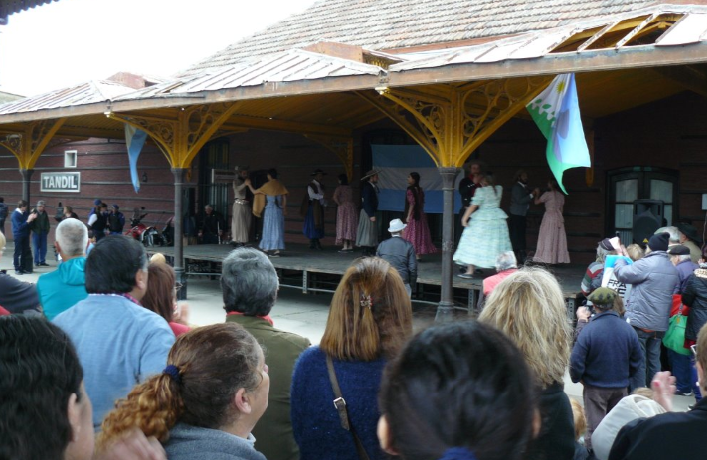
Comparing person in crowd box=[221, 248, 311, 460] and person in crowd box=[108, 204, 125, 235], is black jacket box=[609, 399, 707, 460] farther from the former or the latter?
person in crowd box=[108, 204, 125, 235]

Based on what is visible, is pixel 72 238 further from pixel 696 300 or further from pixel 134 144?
pixel 134 144

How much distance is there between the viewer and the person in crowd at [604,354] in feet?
15.3

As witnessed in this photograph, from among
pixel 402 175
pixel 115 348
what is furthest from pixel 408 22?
pixel 115 348

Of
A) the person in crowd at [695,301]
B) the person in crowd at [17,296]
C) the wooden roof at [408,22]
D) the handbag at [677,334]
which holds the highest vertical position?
the wooden roof at [408,22]

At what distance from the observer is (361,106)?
12.7 metres

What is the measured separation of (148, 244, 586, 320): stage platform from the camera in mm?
9156

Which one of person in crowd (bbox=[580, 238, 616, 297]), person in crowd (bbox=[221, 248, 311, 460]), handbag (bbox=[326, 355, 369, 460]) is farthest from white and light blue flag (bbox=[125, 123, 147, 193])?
handbag (bbox=[326, 355, 369, 460])

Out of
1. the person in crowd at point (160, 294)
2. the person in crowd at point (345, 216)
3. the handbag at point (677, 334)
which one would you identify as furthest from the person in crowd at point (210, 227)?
the person in crowd at point (160, 294)

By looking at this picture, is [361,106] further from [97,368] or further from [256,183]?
[97,368]

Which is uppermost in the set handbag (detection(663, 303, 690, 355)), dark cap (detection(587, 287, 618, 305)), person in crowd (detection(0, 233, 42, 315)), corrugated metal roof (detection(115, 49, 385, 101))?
corrugated metal roof (detection(115, 49, 385, 101))

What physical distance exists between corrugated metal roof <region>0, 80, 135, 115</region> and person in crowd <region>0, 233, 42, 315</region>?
7.38 meters

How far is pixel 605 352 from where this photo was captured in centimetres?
464

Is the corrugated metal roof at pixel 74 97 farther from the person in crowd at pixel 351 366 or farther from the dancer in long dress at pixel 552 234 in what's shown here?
the person in crowd at pixel 351 366

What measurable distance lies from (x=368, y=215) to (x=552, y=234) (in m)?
3.32
